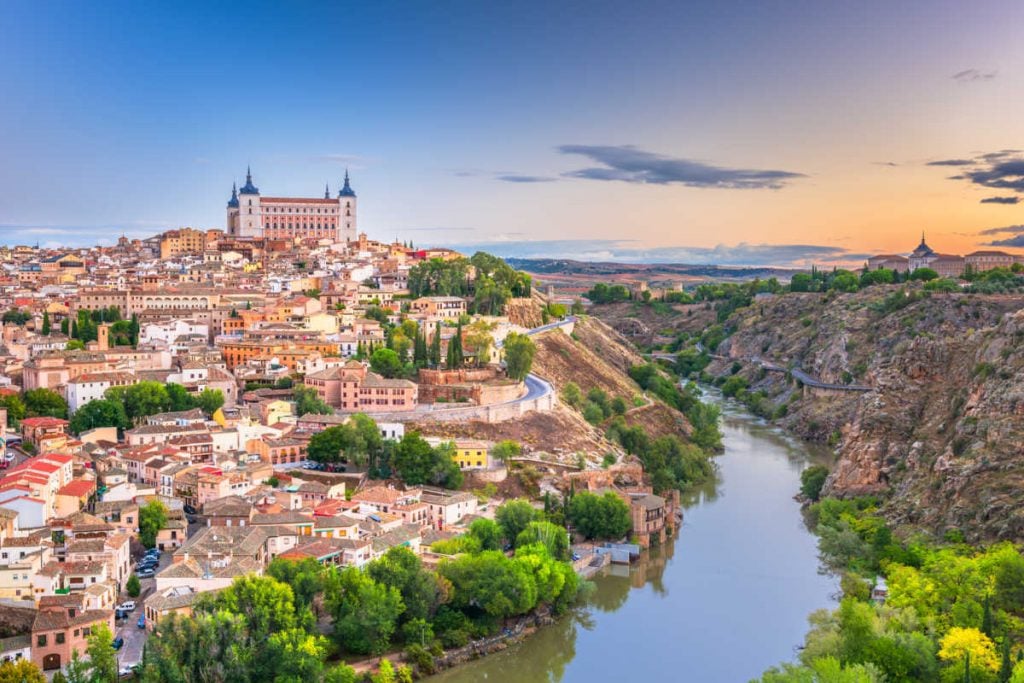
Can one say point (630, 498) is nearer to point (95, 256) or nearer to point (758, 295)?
point (95, 256)

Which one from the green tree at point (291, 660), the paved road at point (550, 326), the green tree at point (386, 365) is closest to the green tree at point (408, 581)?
the green tree at point (291, 660)

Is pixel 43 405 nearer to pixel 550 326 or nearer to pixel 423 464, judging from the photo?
pixel 423 464

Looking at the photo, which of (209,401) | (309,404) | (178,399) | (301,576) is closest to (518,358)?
(309,404)

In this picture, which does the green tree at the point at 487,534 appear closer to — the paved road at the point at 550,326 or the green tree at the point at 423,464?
the green tree at the point at 423,464

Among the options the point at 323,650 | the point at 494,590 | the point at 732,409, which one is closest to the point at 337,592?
the point at 323,650

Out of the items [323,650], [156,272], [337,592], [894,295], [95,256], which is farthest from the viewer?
[95,256]

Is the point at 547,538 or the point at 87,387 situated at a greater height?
the point at 87,387
